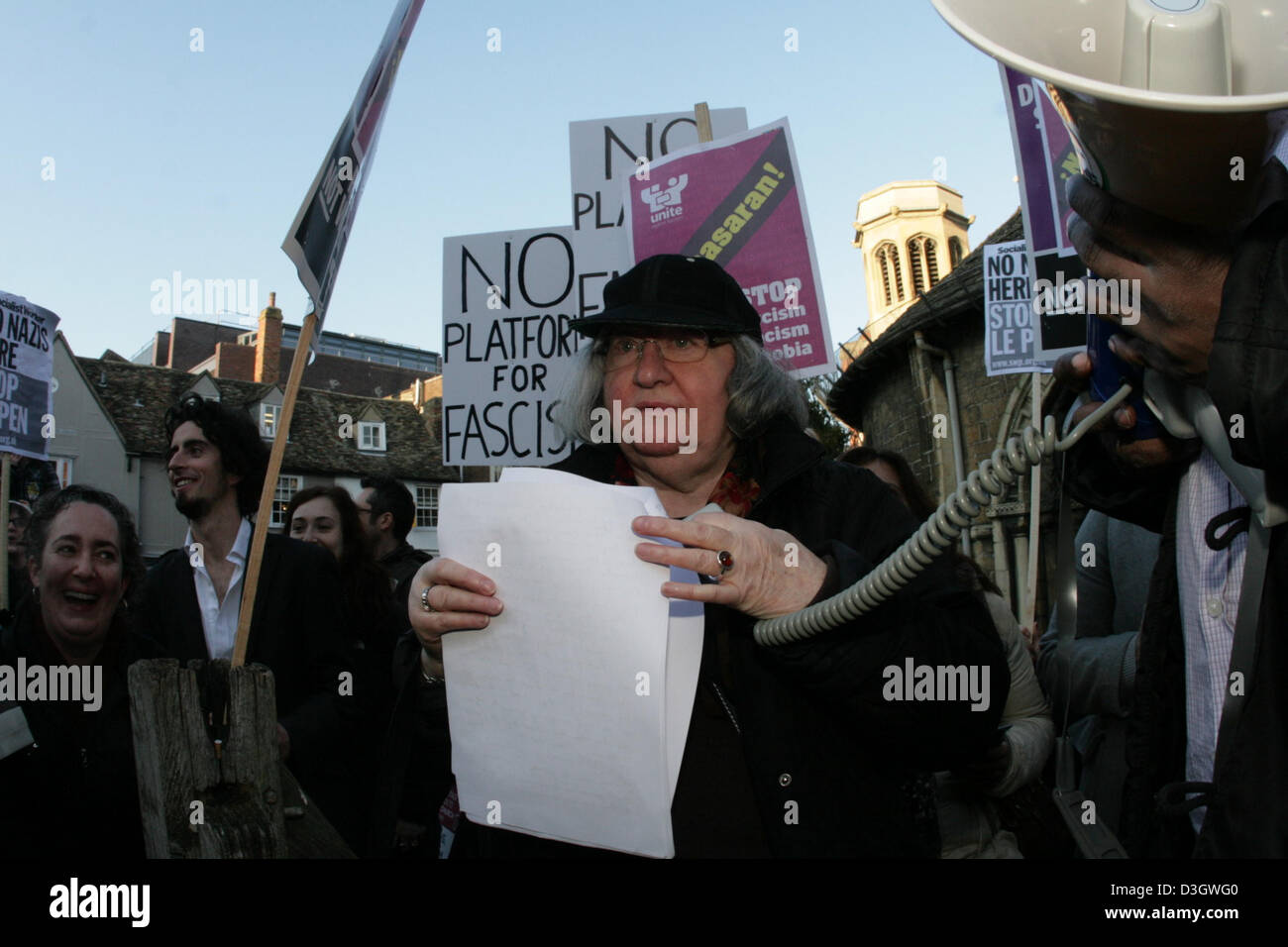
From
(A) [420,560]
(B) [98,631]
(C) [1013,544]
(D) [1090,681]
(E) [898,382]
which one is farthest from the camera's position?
(E) [898,382]

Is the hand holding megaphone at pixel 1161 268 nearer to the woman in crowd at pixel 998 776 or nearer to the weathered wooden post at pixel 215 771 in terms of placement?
the woman in crowd at pixel 998 776

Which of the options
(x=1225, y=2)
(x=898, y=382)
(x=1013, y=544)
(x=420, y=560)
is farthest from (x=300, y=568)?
(x=898, y=382)

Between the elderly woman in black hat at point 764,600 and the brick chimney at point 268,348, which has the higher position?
the brick chimney at point 268,348

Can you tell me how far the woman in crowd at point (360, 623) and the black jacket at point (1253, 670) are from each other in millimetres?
1991

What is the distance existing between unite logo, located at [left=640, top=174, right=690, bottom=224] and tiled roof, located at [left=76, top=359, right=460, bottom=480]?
2642cm

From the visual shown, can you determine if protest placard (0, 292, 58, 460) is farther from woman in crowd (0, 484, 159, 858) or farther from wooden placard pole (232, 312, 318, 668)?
wooden placard pole (232, 312, 318, 668)

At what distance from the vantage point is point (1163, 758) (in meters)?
1.52

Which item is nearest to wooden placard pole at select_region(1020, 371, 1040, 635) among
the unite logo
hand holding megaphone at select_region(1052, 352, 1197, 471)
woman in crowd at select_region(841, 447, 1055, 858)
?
woman in crowd at select_region(841, 447, 1055, 858)

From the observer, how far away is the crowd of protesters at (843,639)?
1263 mm

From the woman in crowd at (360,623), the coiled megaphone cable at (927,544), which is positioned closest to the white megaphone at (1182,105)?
the coiled megaphone cable at (927,544)

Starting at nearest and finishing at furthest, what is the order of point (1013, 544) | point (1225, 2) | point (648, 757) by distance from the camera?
point (1225, 2) → point (648, 757) → point (1013, 544)

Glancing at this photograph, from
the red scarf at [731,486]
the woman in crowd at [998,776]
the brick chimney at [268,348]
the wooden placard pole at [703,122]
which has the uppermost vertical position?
the brick chimney at [268,348]

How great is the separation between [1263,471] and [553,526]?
3.20 feet
